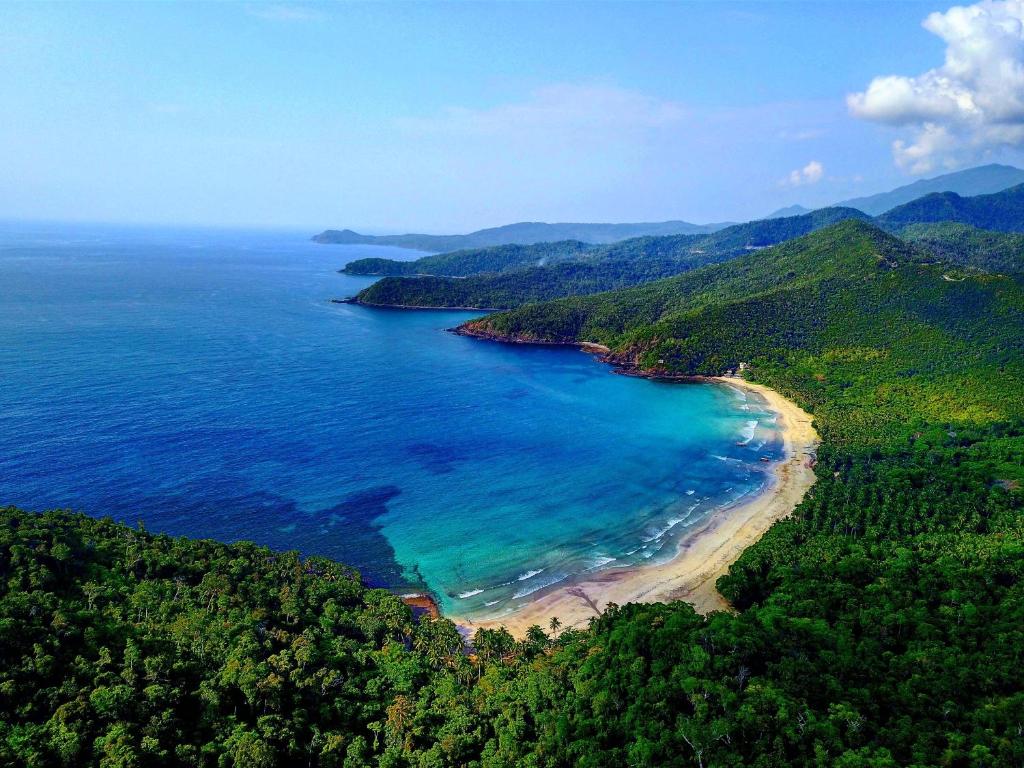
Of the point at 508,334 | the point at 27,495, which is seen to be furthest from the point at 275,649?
the point at 508,334

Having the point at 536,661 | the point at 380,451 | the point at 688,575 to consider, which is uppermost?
the point at 380,451

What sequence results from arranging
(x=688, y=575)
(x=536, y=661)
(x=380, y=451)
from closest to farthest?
(x=536, y=661), (x=688, y=575), (x=380, y=451)

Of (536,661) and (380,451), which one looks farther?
(380,451)

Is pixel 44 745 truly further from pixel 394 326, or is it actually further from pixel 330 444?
pixel 394 326

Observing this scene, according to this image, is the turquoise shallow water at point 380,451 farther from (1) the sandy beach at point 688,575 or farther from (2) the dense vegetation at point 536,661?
(2) the dense vegetation at point 536,661

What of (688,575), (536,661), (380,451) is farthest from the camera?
(380,451)

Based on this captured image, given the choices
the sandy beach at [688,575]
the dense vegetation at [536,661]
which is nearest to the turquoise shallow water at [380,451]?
the sandy beach at [688,575]

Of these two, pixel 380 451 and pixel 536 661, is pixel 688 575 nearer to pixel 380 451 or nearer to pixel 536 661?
pixel 536 661

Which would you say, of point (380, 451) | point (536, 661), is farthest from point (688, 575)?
point (380, 451)
